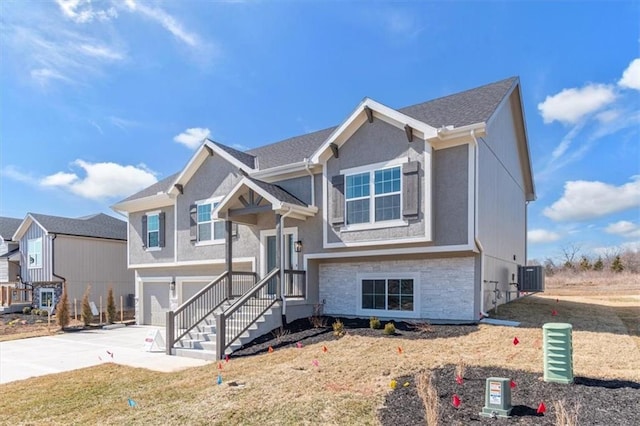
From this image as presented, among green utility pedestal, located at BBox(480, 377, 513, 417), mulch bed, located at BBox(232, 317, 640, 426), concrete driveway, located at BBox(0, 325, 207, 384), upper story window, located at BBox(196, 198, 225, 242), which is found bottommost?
concrete driveway, located at BBox(0, 325, 207, 384)

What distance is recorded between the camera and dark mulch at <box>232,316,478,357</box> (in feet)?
31.8

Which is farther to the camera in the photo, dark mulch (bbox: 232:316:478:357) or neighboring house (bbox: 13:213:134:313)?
neighboring house (bbox: 13:213:134:313)

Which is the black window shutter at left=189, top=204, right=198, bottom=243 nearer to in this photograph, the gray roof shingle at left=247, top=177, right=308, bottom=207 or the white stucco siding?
the gray roof shingle at left=247, top=177, right=308, bottom=207

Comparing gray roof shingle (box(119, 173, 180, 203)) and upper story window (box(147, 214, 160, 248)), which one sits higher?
gray roof shingle (box(119, 173, 180, 203))

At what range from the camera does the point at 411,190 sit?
10.9 m

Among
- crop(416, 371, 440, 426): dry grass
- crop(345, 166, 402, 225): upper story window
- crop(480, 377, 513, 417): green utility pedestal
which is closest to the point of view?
crop(416, 371, 440, 426): dry grass

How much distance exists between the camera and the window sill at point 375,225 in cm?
1113

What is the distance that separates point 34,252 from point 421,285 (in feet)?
75.9

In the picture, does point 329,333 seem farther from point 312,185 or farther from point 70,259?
point 70,259

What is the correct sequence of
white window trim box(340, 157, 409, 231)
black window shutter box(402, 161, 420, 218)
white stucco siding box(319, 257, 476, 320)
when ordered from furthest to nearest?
white window trim box(340, 157, 409, 231) → white stucco siding box(319, 257, 476, 320) → black window shutter box(402, 161, 420, 218)

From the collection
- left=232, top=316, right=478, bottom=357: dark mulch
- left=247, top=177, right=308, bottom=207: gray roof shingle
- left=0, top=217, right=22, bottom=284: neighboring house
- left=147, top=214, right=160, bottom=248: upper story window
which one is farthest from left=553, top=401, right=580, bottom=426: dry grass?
left=0, top=217, right=22, bottom=284: neighboring house

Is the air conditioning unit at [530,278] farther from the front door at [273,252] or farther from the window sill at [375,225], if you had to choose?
the front door at [273,252]

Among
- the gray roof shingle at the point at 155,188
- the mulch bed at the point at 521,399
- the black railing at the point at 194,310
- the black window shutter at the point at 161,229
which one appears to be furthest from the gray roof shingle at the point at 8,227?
the mulch bed at the point at 521,399

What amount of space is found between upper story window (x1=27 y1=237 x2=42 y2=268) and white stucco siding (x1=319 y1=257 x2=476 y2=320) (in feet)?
62.3
